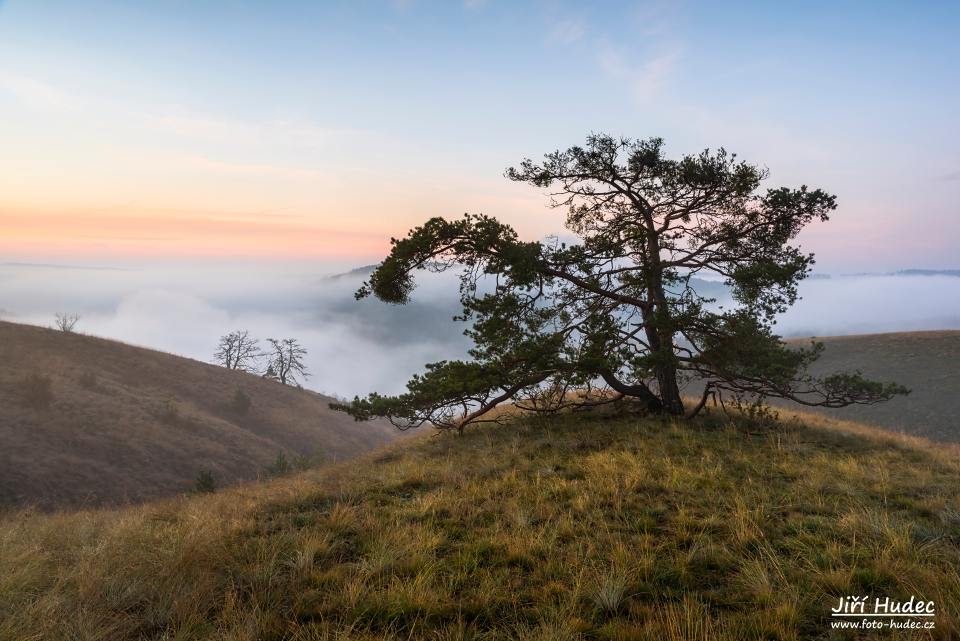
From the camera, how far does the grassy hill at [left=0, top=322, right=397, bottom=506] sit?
84.9ft

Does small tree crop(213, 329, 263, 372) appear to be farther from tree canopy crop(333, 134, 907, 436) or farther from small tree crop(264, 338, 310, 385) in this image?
tree canopy crop(333, 134, 907, 436)

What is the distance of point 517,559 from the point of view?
4867mm

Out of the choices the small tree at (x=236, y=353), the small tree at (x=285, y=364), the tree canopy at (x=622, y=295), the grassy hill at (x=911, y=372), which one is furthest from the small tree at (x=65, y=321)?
the grassy hill at (x=911, y=372)

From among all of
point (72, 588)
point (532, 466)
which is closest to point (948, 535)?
point (532, 466)

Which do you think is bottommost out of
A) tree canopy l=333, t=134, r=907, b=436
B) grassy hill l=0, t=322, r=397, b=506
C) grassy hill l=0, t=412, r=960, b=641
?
grassy hill l=0, t=322, r=397, b=506

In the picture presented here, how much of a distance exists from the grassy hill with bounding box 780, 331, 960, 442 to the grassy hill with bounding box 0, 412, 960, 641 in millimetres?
28390

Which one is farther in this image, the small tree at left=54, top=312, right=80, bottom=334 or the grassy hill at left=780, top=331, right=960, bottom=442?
the small tree at left=54, top=312, right=80, bottom=334

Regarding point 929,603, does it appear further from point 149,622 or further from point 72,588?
point 72,588

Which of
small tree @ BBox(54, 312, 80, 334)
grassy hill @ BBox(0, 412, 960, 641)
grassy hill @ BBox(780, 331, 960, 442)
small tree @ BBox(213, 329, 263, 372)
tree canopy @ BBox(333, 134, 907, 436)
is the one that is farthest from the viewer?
small tree @ BBox(213, 329, 263, 372)

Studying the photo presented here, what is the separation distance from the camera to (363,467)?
1108 cm

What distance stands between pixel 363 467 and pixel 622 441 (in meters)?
6.40

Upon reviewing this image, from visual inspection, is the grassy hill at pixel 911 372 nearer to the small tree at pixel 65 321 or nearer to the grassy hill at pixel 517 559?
the grassy hill at pixel 517 559

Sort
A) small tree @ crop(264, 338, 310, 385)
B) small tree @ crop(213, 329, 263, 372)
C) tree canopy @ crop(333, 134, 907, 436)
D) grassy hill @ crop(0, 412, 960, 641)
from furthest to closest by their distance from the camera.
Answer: small tree @ crop(213, 329, 263, 372) → small tree @ crop(264, 338, 310, 385) → tree canopy @ crop(333, 134, 907, 436) → grassy hill @ crop(0, 412, 960, 641)

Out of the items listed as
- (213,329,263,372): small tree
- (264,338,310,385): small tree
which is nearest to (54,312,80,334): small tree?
(213,329,263,372): small tree
